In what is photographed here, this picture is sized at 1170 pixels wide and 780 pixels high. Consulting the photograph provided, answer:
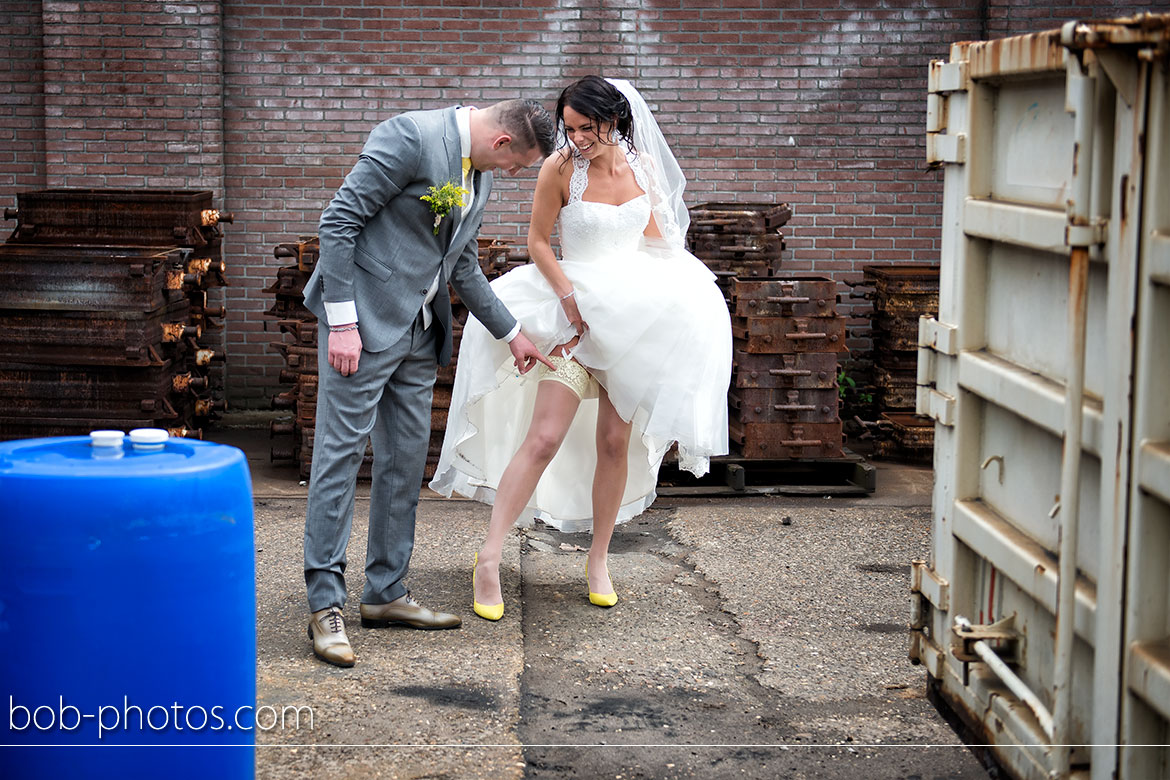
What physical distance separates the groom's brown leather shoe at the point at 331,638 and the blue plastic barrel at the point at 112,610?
1.55 m

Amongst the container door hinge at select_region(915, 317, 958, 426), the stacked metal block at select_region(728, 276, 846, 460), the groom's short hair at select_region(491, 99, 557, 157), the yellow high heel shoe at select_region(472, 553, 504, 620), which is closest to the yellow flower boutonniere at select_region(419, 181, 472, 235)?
the groom's short hair at select_region(491, 99, 557, 157)

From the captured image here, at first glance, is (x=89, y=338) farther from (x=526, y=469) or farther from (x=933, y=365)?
(x=933, y=365)

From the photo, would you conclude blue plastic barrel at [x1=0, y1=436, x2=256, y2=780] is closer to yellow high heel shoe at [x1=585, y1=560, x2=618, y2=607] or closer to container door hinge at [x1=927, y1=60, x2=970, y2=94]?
container door hinge at [x1=927, y1=60, x2=970, y2=94]

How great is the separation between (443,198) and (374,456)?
92cm

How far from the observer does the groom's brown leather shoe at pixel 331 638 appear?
4.10m

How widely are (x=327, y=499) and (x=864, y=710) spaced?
1856 mm

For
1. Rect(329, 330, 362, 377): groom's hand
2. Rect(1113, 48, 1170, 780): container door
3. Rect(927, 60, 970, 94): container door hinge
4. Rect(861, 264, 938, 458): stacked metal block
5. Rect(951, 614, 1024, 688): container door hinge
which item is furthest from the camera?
Rect(861, 264, 938, 458): stacked metal block

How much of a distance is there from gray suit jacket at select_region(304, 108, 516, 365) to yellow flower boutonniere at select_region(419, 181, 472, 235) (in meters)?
0.03

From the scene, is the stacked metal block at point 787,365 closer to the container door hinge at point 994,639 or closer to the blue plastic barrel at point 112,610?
the container door hinge at point 994,639

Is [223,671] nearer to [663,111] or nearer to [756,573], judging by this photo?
[756,573]

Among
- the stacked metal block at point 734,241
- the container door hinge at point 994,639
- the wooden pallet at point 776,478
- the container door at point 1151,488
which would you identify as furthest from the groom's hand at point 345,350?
the stacked metal block at point 734,241

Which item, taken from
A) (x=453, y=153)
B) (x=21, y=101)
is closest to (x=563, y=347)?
Result: (x=453, y=153)

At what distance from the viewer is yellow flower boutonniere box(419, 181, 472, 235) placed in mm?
4105

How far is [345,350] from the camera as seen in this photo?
403cm
